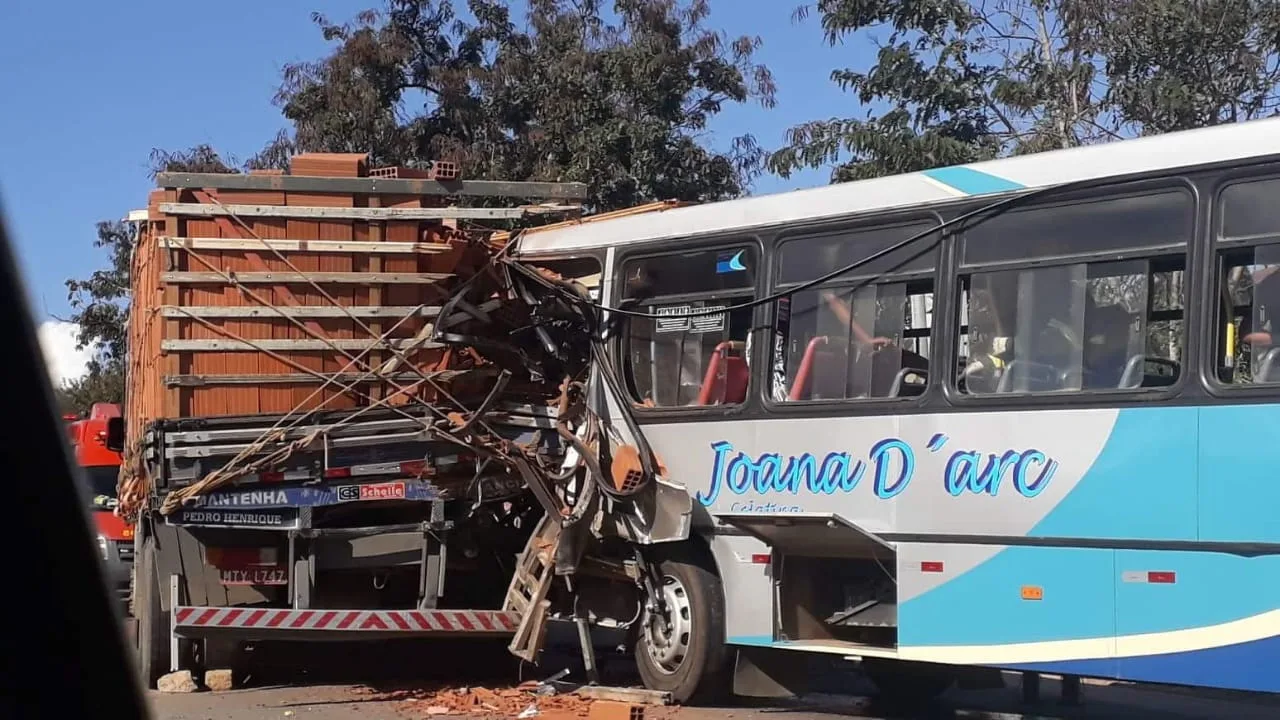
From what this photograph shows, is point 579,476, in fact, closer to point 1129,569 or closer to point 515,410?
point 515,410

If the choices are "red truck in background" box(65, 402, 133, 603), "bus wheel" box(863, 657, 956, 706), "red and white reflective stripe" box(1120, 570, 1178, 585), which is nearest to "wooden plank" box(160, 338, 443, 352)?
"bus wheel" box(863, 657, 956, 706)

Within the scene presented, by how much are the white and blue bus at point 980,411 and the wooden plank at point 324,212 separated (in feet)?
3.23

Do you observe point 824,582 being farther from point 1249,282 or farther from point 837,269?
point 1249,282

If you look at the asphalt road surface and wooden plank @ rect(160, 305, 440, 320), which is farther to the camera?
wooden plank @ rect(160, 305, 440, 320)

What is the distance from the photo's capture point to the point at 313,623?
9.72 meters

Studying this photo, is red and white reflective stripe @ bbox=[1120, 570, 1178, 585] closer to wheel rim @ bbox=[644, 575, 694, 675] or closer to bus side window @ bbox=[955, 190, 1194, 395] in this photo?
bus side window @ bbox=[955, 190, 1194, 395]

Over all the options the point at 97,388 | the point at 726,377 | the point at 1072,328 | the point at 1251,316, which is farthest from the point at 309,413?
the point at 97,388

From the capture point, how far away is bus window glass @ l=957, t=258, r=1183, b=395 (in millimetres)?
7609

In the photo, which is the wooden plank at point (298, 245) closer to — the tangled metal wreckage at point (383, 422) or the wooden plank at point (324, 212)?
the tangled metal wreckage at point (383, 422)

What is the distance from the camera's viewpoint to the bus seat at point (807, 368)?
9.14 metres

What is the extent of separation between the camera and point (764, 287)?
945 centimetres

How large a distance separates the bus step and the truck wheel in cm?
242

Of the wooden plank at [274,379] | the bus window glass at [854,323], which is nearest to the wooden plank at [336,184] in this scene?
the wooden plank at [274,379]

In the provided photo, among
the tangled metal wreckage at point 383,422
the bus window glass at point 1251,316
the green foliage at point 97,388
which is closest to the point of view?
the bus window glass at point 1251,316
